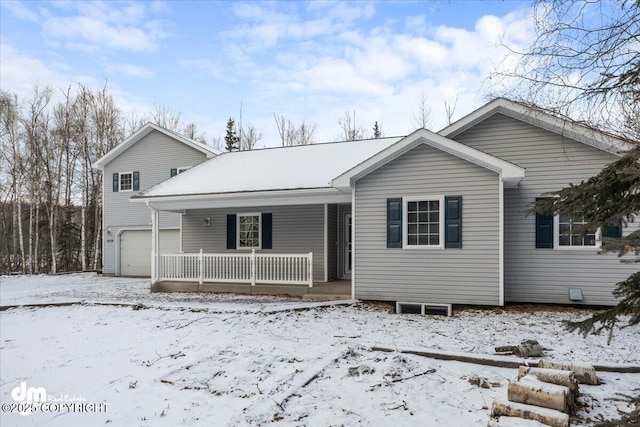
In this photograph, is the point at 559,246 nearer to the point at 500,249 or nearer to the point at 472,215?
the point at 500,249

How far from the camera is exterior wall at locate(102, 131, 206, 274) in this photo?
54.9 feet

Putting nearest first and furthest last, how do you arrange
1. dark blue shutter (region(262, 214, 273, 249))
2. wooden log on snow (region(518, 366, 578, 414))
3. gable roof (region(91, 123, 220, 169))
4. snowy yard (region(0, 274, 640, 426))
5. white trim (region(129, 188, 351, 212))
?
wooden log on snow (region(518, 366, 578, 414)), snowy yard (region(0, 274, 640, 426)), white trim (region(129, 188, 351, 212)), dark blue shutter (region(262, 214, 273, 249)), gable roof (region(91, 123, 220, 169))

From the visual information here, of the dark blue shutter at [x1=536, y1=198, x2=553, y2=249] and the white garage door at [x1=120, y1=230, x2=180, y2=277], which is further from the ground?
the dark blue shutter at [x1=536, y1=198, x2=553, y2=249]

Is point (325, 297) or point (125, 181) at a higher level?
point (125, 181)

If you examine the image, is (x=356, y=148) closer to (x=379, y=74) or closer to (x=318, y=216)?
(x=318, y=216)

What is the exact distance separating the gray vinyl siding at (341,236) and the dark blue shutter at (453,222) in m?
4.02

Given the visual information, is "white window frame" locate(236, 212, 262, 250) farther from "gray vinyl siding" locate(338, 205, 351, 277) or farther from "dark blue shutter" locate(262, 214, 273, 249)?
"gray vinyl siding" locate(338, 205, 351, 277)

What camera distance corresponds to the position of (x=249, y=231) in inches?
490

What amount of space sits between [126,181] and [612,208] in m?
18.1

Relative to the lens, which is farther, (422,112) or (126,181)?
(422,112)

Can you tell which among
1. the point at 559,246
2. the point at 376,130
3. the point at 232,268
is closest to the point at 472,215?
the point at 559,246

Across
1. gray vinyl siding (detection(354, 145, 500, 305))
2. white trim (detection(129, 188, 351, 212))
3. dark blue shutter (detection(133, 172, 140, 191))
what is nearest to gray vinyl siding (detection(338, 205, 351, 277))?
white trim (detection(129, 188, 351, 212))

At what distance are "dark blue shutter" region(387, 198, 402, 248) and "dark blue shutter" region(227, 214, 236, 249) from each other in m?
5.53

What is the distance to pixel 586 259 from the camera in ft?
27.1
